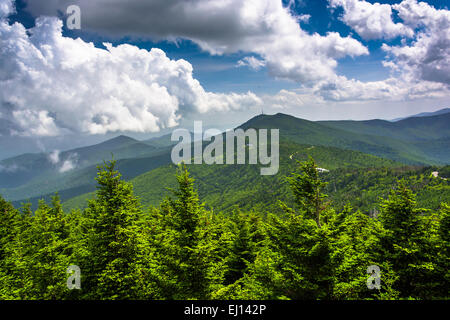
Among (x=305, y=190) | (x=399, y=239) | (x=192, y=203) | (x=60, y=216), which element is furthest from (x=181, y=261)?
(x=60, y=216)

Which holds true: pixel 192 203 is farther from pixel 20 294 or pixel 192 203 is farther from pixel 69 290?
pixel 20 294

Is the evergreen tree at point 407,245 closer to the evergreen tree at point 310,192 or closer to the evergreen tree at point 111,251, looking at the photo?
the evergreen tree at point 310,192

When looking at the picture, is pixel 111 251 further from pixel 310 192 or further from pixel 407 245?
pixel 407 245

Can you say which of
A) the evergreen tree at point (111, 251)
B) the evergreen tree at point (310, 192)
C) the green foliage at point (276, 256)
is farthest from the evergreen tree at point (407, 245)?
the evergreen tree at point (111, 251)

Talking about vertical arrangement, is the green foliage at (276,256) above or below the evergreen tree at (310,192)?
below

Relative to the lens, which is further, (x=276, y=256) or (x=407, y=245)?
(x=276, y=256)

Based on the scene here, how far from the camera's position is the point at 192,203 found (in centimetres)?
1909

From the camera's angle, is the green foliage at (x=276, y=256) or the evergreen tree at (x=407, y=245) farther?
the evergreen tree at (x=407, y=245)

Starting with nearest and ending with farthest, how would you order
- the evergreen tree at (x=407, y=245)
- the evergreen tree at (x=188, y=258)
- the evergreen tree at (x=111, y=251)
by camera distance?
the evergreen tree at (x=407, y=245), the evergreen tree at (x=188, y=258), the evergreen tree at (x=111, y=251)

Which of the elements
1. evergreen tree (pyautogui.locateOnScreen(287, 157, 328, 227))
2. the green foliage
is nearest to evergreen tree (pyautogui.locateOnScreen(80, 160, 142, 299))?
the green foliage

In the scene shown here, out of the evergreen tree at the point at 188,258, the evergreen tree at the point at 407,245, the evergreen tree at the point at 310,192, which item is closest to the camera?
the evergreen tree at the point at 310,192

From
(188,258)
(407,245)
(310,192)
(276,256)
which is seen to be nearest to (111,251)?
(188,258)

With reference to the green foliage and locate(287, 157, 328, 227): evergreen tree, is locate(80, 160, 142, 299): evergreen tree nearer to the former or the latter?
the green foliage

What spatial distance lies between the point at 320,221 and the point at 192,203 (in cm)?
961
